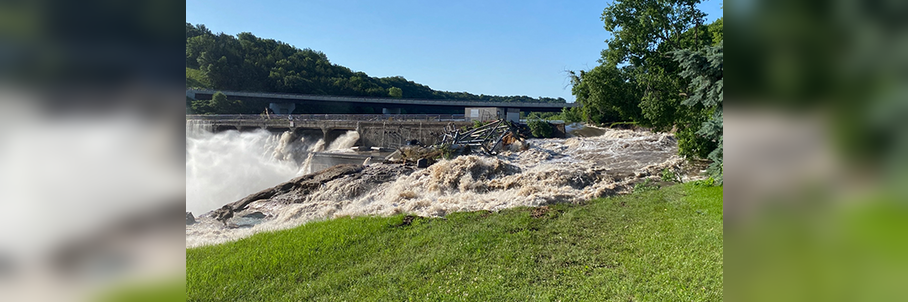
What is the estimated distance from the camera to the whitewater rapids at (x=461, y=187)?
11055 millimetres

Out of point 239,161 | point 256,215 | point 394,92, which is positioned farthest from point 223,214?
point 394,92

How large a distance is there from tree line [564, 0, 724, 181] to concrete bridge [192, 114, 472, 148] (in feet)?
37.4

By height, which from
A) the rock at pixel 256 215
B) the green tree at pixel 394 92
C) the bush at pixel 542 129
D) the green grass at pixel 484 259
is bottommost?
the rock at pixel 256 215

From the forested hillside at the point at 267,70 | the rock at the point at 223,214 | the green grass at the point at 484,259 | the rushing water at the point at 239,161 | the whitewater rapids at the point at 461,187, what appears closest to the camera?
the green grass at the point at 484,259

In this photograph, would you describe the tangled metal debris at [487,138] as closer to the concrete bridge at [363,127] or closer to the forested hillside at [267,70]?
the concrete bridge at [363,127]

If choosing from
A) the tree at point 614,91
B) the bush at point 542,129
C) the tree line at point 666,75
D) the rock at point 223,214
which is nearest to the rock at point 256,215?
the rock at point 223,214

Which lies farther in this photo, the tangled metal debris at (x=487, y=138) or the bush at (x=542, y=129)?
the bush at (x=542, y=129)

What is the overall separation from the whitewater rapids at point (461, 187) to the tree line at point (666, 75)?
1913 mm

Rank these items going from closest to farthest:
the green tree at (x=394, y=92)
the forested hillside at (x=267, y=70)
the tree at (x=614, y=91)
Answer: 1. the tree at (x=614, y=91)
2. the forested hillside at (x=267, y=70)
3. the green tree at (x=394, y=92)

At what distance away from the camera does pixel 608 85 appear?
2873 centimetres

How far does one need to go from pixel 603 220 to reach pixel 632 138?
1509 centimetres

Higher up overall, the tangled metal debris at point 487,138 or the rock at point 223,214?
the tangled metal debris at point 487,138

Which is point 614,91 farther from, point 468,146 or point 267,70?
point 267,70
